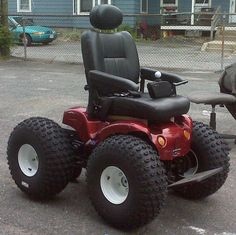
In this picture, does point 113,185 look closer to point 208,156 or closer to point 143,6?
point 208,156

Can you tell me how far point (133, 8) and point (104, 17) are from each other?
68.2 feet

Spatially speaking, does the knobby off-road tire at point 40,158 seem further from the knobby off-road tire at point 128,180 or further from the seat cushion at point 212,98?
the seat cushion at point 212,98

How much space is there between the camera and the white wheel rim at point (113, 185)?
4.02 m

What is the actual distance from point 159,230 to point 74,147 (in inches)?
41.5

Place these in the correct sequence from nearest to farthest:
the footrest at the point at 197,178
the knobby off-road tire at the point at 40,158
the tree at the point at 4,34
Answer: the footrest at the point at 197,178
the knobby off-road tire at the point at 40,158
the tree at the point at 4,34

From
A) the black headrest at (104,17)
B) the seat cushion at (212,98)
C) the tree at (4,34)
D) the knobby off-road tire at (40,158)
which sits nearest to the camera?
the knobby off-road tire at (40,158)

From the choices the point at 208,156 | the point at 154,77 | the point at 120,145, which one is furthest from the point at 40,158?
the point at 208,156

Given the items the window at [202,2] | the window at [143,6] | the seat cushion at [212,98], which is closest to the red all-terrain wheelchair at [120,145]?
the seat cushion at [212,98]

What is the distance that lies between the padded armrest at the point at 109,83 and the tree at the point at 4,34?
12.0 m

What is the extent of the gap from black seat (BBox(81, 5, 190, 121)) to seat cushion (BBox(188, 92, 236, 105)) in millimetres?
1523

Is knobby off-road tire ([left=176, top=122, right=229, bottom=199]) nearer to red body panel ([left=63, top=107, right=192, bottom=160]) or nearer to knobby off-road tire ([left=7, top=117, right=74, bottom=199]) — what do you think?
red body panel ([left=63, top=107, right=192, bottom=160])

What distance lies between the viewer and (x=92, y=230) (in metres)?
3.98

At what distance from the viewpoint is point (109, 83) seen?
4309 millimetres

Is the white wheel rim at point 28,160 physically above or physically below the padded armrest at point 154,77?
below
